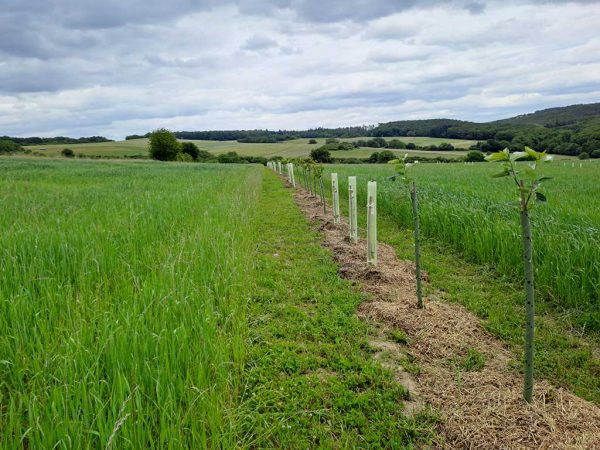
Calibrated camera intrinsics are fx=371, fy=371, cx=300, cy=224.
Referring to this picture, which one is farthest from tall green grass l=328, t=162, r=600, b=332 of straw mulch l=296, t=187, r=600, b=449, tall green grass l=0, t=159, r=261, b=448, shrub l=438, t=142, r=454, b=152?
shrub l=438, t=142, r=454, b=152

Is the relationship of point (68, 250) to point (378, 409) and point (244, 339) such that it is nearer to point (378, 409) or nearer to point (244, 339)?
point (244, 339)

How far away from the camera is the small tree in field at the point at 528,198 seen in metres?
2.34

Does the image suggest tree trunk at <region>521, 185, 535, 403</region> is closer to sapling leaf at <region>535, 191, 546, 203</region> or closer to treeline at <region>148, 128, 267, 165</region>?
sapling leaf at <region>535, 191, 546, 203</region>

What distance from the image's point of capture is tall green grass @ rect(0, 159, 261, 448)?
1940 millimetres

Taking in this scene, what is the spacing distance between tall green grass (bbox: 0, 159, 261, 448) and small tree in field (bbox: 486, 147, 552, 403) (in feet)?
7.13

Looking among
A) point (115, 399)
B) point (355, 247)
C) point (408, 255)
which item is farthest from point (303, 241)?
point (115, 399)

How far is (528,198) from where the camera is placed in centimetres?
244

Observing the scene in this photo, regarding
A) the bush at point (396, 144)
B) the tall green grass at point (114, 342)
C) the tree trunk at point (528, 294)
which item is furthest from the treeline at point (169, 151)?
the tree trunk at point (528, 294)

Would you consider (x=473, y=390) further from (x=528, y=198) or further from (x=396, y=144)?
(x=396, y=144)

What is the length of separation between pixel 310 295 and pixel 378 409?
2.34m

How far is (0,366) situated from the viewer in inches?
97.4

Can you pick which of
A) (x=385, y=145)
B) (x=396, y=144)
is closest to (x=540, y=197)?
(x=396, y=144)

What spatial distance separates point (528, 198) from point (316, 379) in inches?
83.8

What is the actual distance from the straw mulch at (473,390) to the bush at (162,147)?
79.7 m
